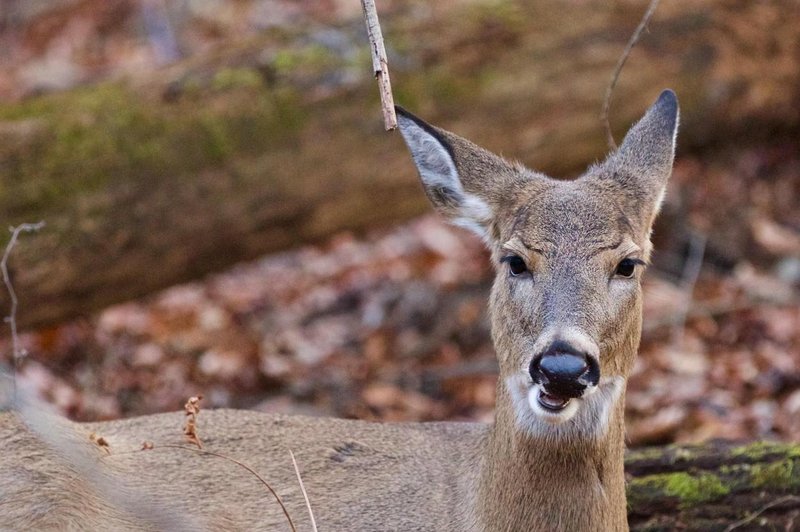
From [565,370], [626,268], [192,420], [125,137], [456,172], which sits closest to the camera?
[565,370]

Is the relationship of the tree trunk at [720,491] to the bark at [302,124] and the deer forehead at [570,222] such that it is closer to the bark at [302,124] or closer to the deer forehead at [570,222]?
the deer forehead at [570,222]

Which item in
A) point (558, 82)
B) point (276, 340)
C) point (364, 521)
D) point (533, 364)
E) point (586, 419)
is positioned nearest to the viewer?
point (533, 364)

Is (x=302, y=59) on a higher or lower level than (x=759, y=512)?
higher

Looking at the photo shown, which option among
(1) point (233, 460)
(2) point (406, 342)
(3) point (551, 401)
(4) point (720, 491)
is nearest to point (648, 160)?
(3) point (551, 401)

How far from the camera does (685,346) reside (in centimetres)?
834

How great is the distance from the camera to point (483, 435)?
16.9 feet

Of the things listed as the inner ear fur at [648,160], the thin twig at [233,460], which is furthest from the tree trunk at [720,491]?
the thin twig at [233,460]

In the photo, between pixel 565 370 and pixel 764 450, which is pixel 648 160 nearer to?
pixel 565 370

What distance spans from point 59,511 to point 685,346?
Answer: 5167 mm

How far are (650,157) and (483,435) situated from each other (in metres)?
1.47

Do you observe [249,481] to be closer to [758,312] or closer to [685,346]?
[685,346]

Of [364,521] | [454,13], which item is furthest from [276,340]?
[364,521]

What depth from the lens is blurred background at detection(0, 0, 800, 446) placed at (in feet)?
24.2

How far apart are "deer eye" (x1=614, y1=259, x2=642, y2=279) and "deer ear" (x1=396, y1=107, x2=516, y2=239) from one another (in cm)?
73
